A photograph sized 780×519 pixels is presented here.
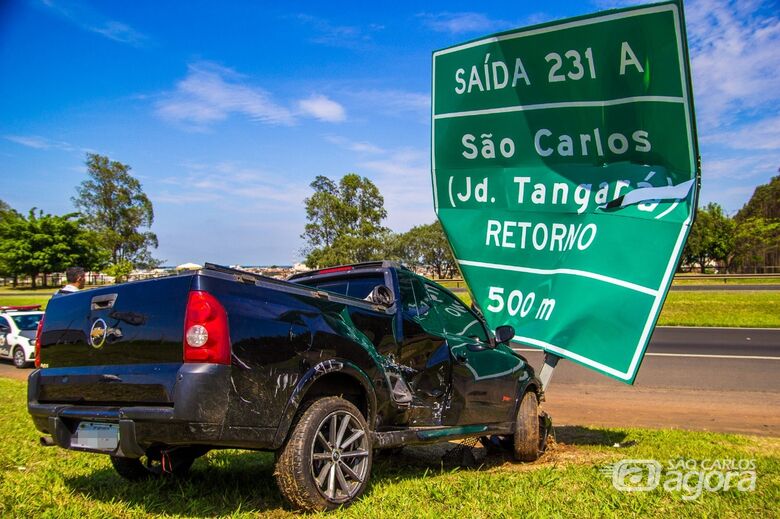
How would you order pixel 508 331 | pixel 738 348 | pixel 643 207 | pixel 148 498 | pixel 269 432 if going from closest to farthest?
pixel 269 432
pixel 148 498
pixel 508 331
pixel 643 207
pixel 738 348

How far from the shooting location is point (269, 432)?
3559 millimetres

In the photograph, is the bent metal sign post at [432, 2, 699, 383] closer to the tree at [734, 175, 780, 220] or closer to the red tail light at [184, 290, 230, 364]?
the red tail light at [184, 290, 230, 364]

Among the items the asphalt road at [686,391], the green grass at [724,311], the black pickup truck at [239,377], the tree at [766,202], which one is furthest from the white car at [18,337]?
the tree at [766,202]

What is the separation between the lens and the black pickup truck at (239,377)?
3410 mm

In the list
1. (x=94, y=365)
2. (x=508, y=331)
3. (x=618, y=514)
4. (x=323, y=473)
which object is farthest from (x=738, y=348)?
(x=94, y=365)

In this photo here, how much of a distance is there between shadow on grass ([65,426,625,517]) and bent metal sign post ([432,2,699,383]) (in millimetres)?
1496

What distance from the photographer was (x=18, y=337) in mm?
16609

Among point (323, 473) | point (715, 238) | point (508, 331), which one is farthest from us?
point (715, 238)

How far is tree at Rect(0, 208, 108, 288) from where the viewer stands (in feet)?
198

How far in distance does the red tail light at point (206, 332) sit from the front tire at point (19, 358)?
1560 cm

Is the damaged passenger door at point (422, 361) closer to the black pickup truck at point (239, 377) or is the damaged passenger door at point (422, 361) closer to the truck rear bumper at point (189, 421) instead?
the black pickup truck at point (239, 377)

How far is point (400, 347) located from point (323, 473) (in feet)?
4.32

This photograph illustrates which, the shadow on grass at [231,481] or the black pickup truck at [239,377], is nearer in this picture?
the black pickup truck at [239,377]

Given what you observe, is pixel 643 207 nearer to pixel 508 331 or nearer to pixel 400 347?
pixel 508 331
